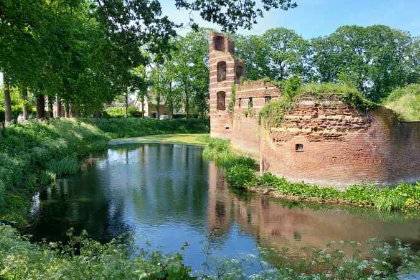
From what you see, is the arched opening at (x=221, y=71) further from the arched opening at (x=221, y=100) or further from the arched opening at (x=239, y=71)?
the arched opening at (x=239, y=71)

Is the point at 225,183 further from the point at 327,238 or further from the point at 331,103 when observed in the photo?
the point at 327,238

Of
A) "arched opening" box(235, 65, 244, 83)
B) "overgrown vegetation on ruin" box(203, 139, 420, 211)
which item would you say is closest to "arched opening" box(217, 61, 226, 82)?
"arched opening" box(235, 65, 244, 83)

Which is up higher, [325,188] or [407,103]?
[407,103]

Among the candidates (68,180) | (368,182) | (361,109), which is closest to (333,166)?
(368,182)

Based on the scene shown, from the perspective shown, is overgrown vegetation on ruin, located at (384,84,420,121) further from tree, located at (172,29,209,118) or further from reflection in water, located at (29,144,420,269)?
tree, located at (172,29,209,118)

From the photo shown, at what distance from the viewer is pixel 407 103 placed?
70.7 ft

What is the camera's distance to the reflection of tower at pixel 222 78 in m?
34.6

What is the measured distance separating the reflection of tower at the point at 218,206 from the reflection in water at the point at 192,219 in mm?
33

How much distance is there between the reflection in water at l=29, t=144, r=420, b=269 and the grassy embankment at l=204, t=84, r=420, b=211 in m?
0.94

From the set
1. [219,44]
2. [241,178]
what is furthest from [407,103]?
[219,44]

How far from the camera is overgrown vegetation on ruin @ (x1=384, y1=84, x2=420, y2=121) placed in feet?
63.1

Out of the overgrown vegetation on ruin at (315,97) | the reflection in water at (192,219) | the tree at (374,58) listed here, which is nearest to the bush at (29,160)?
the reflection in water at (192,219)

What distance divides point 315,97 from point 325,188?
3.80 metres

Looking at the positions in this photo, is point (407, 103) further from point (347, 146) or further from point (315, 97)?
point (315, 97)
